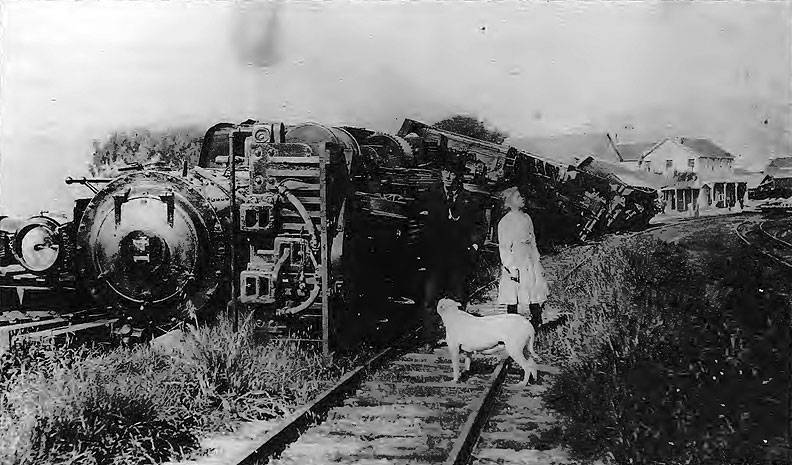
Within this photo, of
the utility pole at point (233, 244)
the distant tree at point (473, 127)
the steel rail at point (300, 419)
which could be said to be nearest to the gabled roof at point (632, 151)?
the distant tree at point (473, 127)

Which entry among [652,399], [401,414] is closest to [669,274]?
[652,399]

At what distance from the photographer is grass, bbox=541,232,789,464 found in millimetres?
3623

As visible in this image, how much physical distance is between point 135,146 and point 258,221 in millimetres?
901

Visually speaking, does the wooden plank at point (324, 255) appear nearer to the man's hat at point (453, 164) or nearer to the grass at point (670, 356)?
the man's hat at point (453, 164)

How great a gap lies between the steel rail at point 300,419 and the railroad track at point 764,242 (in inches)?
87.4

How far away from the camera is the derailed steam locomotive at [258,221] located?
432 centimetres

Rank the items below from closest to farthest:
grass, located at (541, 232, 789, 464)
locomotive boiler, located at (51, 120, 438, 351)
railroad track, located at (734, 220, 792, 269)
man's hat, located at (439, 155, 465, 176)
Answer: grass, located at (541, 232, 789, 464), railroad track, located at (734, 220, 792, 269), locomotive boiler, located at (51, 120, 438, 351), man's hat, located at (439, 155, 465, 176)

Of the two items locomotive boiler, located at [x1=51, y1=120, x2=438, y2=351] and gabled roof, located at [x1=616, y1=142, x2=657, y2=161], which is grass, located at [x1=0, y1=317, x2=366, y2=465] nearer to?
locomotive boiler, located at [x1=51, y1=120, x2=438, y2=351]

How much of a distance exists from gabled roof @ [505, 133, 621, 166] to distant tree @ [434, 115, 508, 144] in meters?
0.07

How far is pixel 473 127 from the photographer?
4340 millimetres

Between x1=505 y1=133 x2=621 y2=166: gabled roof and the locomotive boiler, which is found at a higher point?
x1=505 y1=133 x2=621 y2=166: gabled roof

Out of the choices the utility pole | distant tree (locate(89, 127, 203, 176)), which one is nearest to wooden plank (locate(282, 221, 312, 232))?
the utility pole

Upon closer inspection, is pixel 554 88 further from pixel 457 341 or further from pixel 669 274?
pixel 457 341

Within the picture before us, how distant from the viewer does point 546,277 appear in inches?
169
